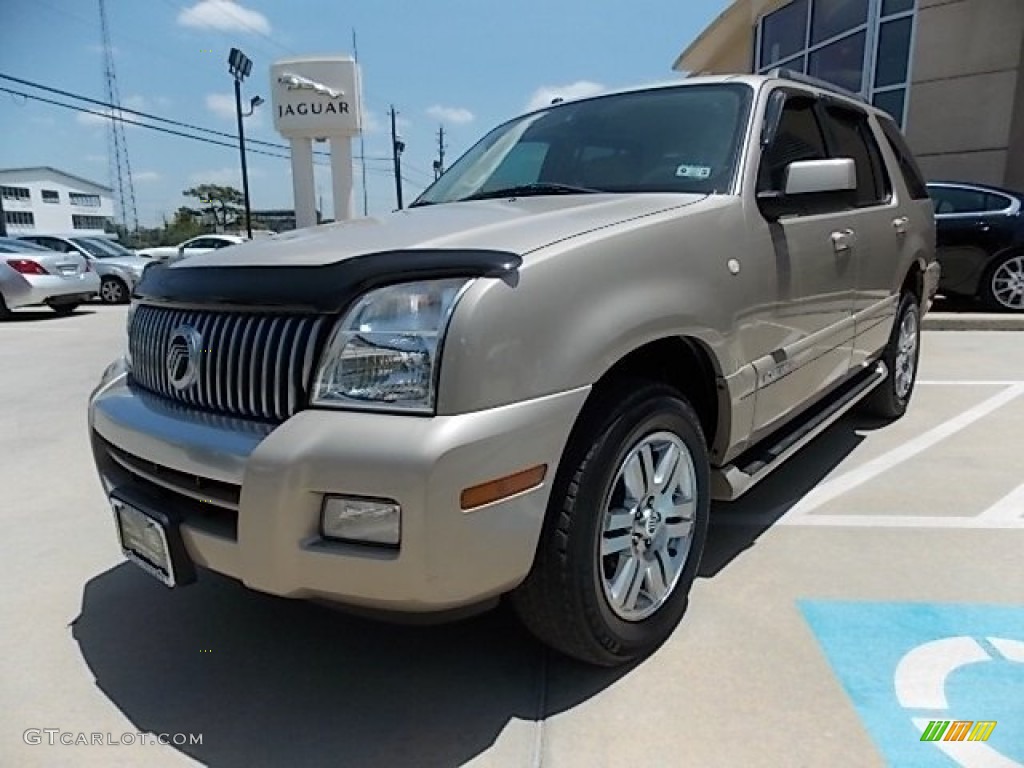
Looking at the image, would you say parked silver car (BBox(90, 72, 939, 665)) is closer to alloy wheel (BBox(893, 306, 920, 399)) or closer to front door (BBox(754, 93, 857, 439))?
front door (BBox(754, 93, 857, 439))

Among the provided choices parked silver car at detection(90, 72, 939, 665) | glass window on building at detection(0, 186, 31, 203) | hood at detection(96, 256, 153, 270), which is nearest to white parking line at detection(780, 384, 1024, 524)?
parked silver car at detection(90, 72, 939, 665)

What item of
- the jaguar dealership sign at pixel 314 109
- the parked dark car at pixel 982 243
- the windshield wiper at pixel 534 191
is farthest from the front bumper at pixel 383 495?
the jaguar dealership sign at pixel 314 109

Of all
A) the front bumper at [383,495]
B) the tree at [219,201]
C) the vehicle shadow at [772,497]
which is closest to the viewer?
the front bumper at [383,495]

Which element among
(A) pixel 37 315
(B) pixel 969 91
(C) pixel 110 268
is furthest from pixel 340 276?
(C) pixel 110 268

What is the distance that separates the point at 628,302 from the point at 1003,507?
98.2 inches

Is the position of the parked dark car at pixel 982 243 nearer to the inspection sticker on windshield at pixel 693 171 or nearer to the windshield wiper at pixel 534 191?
the inspection sticker on windshield at pixel 693 171

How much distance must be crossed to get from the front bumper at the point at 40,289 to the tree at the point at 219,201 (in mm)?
54824

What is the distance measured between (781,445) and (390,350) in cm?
194

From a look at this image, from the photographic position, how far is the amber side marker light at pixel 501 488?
1621 mm

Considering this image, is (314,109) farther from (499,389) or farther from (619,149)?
(499,389)

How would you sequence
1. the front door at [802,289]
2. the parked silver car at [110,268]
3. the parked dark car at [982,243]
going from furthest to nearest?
the parked silver car at [110,268]
the parked dark car at [982,243]
the front door at [802,289]

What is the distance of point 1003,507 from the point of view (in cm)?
332

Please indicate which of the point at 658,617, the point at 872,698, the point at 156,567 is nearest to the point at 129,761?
the point at 156,567

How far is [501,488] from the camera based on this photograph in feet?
5.49
